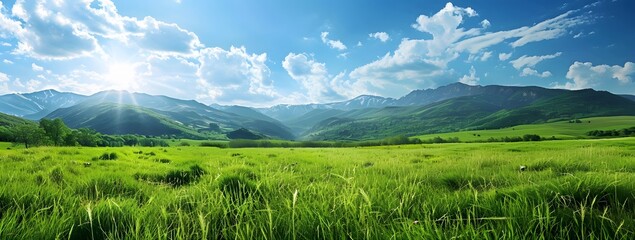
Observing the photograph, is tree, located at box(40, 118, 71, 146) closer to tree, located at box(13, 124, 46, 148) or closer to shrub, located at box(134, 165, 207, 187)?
tree, located at box(13, 124, 46, 148)

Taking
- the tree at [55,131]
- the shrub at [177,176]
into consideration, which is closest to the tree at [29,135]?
the tree at [55,131]

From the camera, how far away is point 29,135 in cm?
11462

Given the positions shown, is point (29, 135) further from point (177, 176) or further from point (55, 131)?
point (177, 176)

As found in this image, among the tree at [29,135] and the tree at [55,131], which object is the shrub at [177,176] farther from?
the tree at [29,135]

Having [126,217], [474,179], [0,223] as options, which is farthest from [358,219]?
[474,179]

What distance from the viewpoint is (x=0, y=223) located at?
2.36 meters

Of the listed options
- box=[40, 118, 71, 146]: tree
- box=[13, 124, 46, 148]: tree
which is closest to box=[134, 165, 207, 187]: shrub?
box=[40, 118, 71, 146]: tree

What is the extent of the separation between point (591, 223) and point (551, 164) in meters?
7.41

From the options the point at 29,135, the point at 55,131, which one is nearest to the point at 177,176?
the point at 55,131

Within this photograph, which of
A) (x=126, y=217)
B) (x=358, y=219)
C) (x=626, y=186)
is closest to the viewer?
(x=358, y=219)

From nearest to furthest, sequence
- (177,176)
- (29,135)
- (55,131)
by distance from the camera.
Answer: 1. (177,176)
2. (55,131)
3. (29,135)

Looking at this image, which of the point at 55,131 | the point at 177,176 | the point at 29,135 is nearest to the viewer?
the point at 177,176

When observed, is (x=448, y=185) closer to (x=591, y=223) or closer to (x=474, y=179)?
(x=474, y=179)

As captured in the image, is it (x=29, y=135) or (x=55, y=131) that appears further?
(x=29, y=135)
